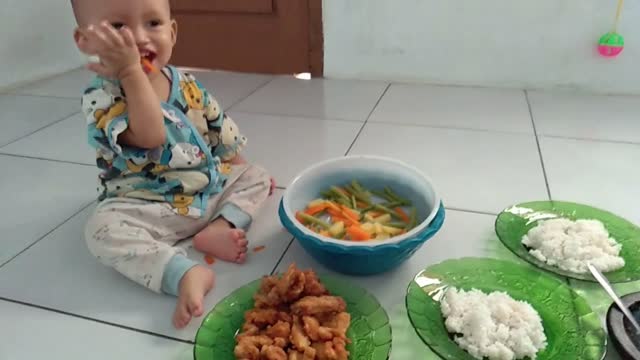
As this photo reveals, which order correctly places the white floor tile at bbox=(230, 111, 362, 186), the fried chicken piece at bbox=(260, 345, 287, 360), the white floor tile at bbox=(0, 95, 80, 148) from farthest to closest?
the white floor tile at bbox=(0, 95, 80, 148) → the white floor tile at bbox=(230, 111, 362, 186) → the fried chicken piece at bbox=(260, 345, 287, 360)

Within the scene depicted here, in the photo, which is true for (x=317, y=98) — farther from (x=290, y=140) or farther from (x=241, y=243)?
(x=241, y=243)

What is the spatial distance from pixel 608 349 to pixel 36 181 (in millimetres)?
994

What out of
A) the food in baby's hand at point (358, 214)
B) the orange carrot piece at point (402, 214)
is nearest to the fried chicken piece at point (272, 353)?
the food in baby's hand at point (358, 214)

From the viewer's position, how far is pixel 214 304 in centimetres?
67

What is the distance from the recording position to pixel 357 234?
0.72m

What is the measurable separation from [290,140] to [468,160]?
387mm

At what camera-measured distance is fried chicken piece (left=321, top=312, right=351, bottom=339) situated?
1.83 ft

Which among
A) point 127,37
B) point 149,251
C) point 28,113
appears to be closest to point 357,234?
point 149,251

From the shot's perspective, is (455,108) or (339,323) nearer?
(339,323)

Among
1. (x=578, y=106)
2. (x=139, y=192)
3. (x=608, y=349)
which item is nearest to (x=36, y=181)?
(x=139, y=192)

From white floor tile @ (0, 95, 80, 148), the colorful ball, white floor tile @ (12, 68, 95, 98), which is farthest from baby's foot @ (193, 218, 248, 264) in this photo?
the colorful ball

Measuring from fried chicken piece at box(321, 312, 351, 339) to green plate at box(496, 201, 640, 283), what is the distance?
0.93 feet

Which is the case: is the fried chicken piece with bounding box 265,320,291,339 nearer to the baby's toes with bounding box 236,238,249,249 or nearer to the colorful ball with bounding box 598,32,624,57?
the baby's toes with bounding box 236,238,249,249

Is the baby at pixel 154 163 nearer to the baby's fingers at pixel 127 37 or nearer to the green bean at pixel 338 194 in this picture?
the baby's fingers at pixel 127 37
